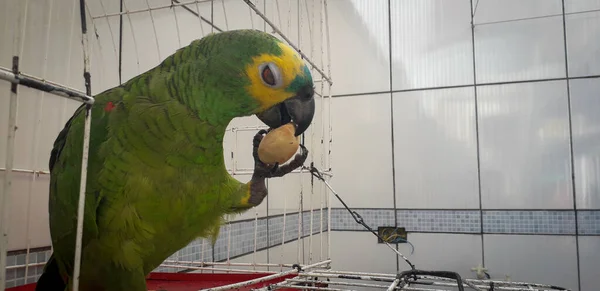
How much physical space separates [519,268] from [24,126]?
217 centimetres

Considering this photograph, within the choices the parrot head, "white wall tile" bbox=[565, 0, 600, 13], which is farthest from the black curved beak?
"white wall tile" bbox=[565, 0, 600, 13]

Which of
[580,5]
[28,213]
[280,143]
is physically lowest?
[28,213]

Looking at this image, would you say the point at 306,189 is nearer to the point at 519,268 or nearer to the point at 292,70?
the point at 519,268

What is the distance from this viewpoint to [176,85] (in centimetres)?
68

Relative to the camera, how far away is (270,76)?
26.6 inches

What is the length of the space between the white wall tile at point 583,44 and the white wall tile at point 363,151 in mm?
909

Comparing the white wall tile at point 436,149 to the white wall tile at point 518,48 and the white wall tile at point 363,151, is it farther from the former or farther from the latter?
the white wall tile at point 518,48

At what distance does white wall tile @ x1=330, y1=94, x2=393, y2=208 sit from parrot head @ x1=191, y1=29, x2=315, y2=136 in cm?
173

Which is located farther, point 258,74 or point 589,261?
point 589,261

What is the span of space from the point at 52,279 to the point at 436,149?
198 centimetres

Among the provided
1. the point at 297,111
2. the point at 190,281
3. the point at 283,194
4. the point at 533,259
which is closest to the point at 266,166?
the point at 297,111

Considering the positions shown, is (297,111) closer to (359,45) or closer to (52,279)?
(52,279)

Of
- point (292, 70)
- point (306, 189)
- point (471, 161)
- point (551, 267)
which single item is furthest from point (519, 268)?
point (292, 70)

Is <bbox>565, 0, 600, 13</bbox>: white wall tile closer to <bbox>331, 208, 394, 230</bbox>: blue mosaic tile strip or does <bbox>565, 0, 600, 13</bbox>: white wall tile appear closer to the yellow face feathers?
<bbox>331, 208, 394, 230</bbox>: blue mosaic tile strip
